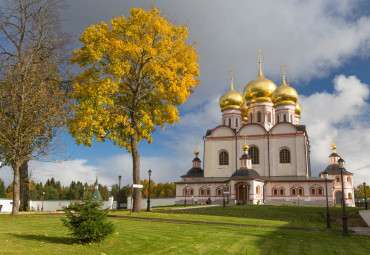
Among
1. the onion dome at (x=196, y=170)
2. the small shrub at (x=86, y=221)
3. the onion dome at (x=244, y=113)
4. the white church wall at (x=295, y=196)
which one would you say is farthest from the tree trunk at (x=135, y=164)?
the onion dome at (x=244, y=113)

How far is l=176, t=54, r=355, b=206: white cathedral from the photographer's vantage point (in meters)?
43.9

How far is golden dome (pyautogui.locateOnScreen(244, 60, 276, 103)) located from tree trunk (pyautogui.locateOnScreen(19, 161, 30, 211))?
126 ft

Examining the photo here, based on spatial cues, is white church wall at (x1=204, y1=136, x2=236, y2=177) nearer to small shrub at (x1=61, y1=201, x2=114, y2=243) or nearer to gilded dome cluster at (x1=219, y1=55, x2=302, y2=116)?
gilded dome cluster at (x1=219, y1=55, x2=302, y2=116)

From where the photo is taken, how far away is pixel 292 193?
44.8m

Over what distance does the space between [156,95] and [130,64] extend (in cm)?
240

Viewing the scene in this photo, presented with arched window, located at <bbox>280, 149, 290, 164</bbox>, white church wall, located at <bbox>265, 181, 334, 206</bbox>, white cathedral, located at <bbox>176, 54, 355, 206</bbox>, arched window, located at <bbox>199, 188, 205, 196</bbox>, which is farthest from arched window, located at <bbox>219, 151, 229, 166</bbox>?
arched window, located at <bbox>280, 149, 290, 164</bbox>

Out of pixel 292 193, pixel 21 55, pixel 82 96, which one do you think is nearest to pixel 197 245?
pixel 82 96

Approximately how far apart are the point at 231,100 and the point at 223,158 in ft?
32.1

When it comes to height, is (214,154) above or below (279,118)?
below

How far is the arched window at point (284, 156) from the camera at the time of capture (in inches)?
1855

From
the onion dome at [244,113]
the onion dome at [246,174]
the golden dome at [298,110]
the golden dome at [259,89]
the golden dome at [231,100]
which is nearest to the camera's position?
the onion dome at [246,174]

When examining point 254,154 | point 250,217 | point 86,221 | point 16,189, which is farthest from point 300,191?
point 86,221

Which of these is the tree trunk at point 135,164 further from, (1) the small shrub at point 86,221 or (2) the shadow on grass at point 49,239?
(1) the small shrub at point 86,221

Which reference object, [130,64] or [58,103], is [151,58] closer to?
[130,64]
